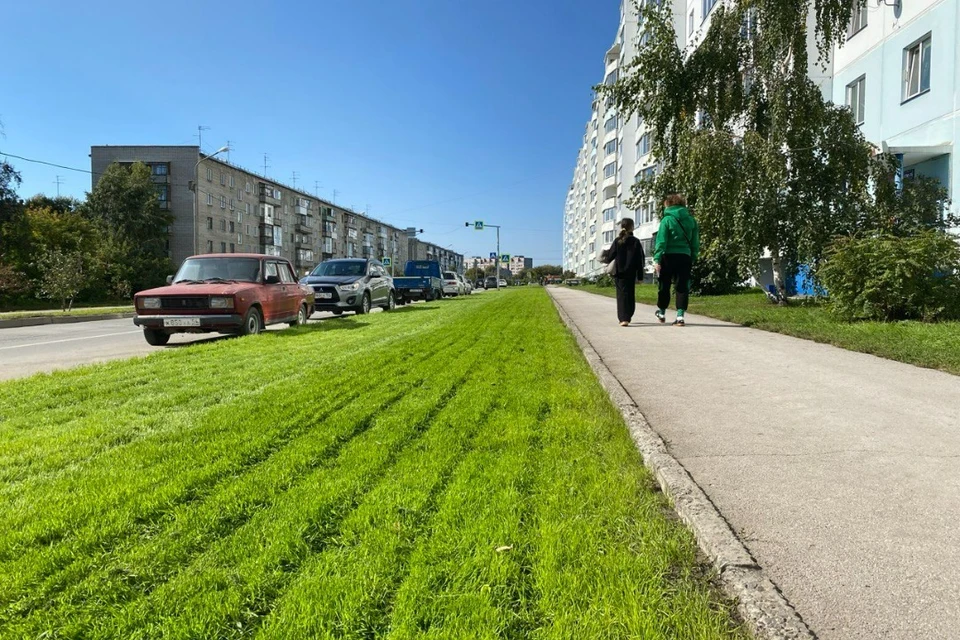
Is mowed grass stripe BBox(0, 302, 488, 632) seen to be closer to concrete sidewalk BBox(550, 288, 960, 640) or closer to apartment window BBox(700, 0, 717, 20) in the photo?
concrete sidewalk BBox(550, 288, 960, 640)

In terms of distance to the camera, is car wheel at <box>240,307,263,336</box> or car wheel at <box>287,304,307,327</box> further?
car wheel at <box>287,304,307,327</box>

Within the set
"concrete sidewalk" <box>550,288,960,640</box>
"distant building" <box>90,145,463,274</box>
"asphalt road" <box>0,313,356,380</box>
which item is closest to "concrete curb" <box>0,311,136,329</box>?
"asphalt road" <box>0,313,356,380</box>

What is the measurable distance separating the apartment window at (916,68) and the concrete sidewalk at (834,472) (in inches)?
526

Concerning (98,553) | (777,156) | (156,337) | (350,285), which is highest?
(777,156)

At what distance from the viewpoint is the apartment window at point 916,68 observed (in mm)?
14836

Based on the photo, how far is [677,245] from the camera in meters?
9.76

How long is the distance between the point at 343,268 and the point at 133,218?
4870 centimetres

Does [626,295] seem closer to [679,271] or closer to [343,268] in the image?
[679,271]

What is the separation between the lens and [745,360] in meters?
6.40

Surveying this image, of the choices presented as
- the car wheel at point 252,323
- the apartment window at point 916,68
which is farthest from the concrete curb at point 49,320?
the apartment window at point 916,68

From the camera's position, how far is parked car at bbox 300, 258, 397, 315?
16.9m

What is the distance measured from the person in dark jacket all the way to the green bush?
3.51m

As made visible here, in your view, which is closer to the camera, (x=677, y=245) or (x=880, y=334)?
(x=880, y=334)

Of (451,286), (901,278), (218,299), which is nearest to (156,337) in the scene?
(218,299)
